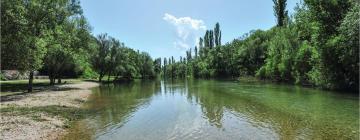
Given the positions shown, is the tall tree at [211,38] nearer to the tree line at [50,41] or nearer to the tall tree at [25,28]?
the tree line at [50,41]

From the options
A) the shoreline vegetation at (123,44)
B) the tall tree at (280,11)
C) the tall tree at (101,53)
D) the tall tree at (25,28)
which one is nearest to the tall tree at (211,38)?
the shoreline vegetation at (123,44)

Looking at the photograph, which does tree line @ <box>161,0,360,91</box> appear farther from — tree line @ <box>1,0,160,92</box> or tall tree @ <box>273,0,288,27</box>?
tree line @ <box>1,0,160,92</box>

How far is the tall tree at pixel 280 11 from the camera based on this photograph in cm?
7962

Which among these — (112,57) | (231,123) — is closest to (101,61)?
(112,57)

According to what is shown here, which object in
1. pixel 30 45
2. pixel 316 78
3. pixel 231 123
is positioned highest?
pixel 30 45

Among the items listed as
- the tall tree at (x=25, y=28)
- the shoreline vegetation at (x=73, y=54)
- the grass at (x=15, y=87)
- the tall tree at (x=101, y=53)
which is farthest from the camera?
the tall tree at (x=101, y=53)

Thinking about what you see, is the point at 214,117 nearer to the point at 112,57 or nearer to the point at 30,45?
the point at 30,45

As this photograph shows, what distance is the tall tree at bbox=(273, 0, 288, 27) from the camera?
7962cm

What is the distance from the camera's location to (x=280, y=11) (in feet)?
267

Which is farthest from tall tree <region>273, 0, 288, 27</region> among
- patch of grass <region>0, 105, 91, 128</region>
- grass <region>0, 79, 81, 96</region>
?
patch of grass <region>0, 105, 91, 128</region>

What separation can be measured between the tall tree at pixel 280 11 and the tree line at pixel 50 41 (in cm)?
3869

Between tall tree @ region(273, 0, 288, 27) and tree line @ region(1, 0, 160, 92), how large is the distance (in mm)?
38686

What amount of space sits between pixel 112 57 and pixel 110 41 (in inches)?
147

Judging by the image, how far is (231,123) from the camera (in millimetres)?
19328
